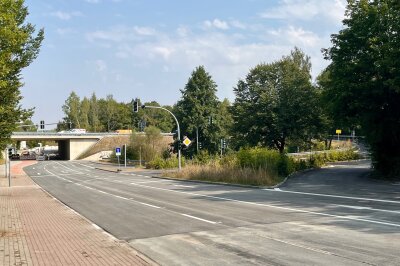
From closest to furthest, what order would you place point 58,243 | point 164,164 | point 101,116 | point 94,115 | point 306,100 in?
point 58,243 < point 306,100 < point 164,164 < point 94,115 < point 101,116

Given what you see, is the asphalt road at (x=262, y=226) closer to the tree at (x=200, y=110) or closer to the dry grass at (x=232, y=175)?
the dry grass at (x=232, y=175)

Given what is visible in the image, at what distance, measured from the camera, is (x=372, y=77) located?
27.7 m

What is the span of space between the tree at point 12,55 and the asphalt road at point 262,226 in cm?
508

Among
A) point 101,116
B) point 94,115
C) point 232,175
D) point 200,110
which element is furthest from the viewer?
point 101,116

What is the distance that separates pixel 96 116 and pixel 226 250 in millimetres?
146082

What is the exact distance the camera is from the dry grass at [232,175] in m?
28.4

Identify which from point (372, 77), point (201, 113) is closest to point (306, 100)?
point (372, 77)

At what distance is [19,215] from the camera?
1642 cm

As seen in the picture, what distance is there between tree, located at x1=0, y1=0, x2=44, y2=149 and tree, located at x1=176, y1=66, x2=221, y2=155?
40.7 m

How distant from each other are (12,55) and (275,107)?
31702mm

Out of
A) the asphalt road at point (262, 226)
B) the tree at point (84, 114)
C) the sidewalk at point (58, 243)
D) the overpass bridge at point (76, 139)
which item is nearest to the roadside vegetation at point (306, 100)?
the sidewalk at point (58, 243)

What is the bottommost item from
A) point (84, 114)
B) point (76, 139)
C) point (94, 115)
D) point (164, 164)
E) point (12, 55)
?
point (164, 164)

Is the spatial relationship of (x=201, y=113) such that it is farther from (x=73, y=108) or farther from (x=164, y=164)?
(x=73, y=108)

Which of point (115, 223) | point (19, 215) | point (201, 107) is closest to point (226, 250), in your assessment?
point (115, 223)
